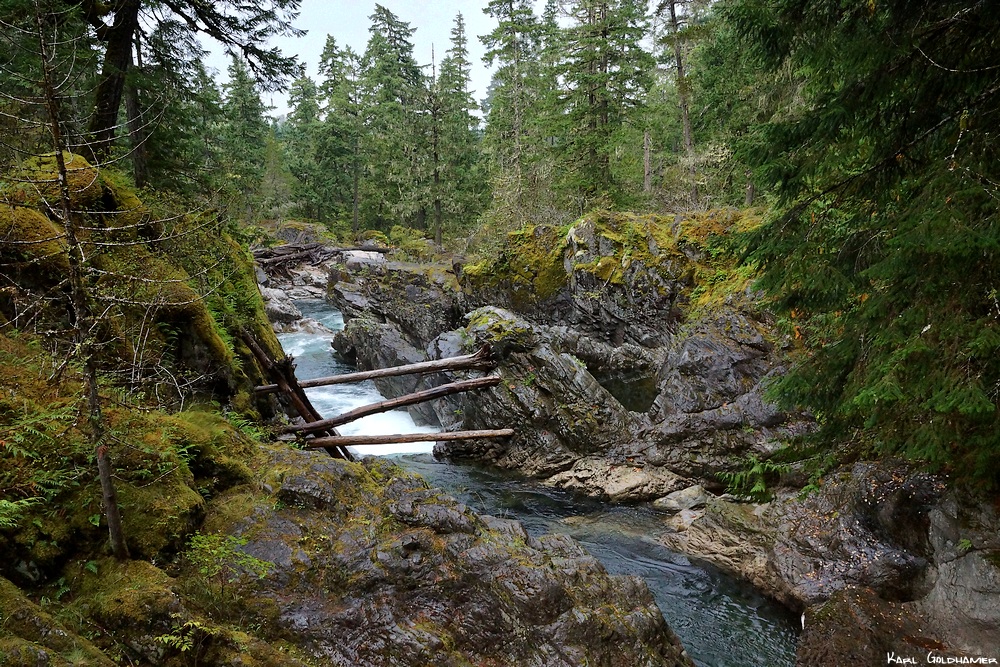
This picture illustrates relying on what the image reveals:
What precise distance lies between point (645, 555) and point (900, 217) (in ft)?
21.7

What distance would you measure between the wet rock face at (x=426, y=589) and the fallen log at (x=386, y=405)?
3029 mm

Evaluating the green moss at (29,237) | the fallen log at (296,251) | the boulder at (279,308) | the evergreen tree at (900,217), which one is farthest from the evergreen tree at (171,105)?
the fallen log at (296,251)

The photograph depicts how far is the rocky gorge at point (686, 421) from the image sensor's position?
19.7 feet

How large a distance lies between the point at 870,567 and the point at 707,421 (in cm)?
453

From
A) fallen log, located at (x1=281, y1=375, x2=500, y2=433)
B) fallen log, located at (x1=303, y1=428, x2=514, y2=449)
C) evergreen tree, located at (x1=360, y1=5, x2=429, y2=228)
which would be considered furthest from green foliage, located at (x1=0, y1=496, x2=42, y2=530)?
evergreen tree, located at (x1=360, y1=5, x2=429, y2=228)

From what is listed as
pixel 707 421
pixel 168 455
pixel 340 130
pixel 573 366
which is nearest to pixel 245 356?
pixel 168 455

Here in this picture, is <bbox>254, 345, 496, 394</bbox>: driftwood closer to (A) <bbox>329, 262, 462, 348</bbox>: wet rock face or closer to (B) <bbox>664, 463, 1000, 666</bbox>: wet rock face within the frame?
(A) <bbox>329, 262, 462, 348</bbox>: wet rock face

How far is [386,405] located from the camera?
33.5 ft

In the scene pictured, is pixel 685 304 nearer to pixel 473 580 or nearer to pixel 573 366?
pixel 573 366

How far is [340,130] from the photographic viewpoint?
4341 cm

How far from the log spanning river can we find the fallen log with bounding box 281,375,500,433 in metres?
2.32

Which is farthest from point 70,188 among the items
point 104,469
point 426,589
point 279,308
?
point 279,308

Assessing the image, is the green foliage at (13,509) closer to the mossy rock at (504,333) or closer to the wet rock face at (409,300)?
the mossy rock at (504,333)

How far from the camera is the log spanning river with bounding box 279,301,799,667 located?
22.0ft
